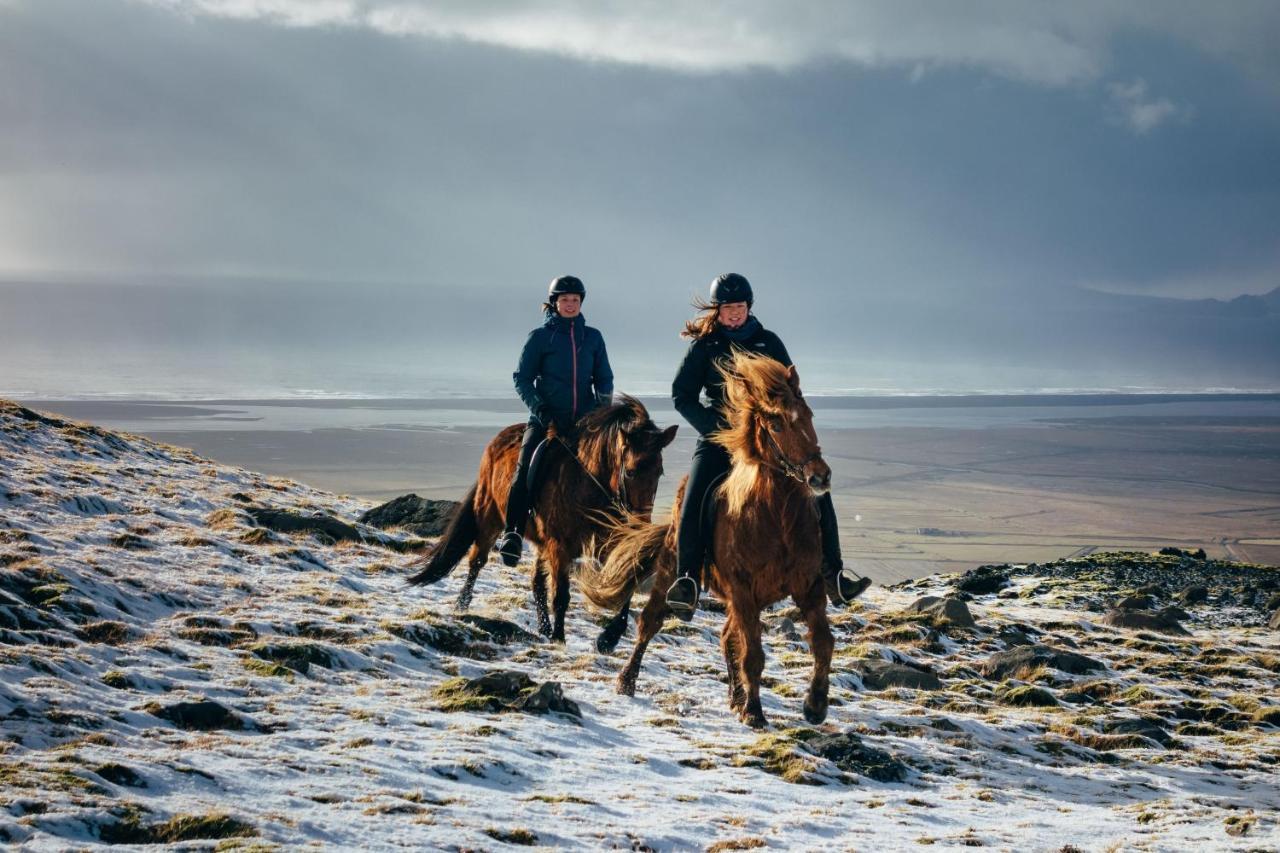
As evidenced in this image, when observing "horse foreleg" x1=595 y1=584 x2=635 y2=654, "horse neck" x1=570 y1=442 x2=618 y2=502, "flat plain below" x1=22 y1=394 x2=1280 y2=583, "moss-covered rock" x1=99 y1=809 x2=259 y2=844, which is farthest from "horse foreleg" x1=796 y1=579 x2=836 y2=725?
"flat plain below" x1=22 y1=394 x2=1280 y2=583

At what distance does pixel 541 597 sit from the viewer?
11000 mm

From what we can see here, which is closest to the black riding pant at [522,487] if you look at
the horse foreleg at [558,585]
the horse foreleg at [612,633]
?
the horse foreleg at [558,585]

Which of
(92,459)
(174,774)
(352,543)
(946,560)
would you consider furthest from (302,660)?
(946,560)

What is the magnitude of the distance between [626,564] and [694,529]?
42.7 inches

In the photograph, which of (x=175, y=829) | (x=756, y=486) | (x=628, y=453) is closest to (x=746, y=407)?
(x=756, y=486)

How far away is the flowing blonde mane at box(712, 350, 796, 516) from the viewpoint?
7586 mm

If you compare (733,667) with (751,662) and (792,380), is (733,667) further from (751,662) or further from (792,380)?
(792,380)

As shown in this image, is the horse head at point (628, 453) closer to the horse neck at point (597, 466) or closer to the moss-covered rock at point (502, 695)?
the horse neck at point (597, 466)

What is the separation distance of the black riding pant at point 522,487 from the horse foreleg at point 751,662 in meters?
3.22

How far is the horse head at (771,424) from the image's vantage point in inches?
289

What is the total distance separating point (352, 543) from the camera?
1424 centimetres

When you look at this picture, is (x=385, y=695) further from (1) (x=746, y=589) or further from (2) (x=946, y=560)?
(2) (x=946, y=560)

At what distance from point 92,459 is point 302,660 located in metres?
10.3

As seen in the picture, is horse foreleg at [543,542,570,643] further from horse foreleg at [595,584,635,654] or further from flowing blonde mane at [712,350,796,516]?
flowing blonde mane at [712,350,796,516]
